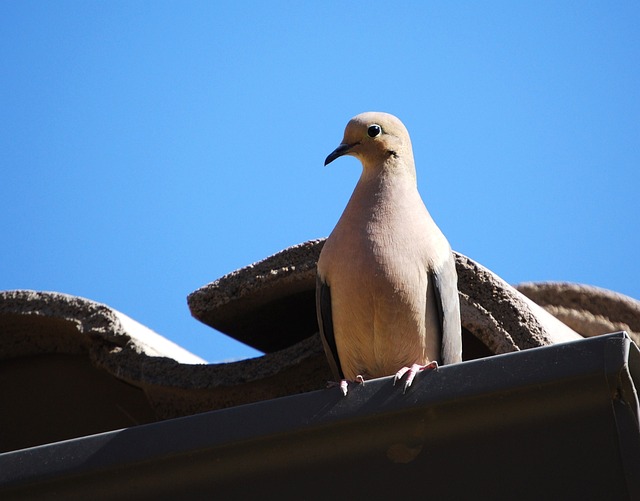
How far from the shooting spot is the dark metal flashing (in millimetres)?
2006

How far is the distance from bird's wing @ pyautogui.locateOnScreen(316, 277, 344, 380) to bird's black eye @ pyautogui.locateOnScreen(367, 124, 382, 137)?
18.8 inches

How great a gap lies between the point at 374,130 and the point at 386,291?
54 cm

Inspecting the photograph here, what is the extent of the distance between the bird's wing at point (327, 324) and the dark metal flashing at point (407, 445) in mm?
657

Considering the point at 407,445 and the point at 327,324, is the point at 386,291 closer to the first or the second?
the point at 327,324

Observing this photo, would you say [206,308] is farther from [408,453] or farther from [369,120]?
[408,453]

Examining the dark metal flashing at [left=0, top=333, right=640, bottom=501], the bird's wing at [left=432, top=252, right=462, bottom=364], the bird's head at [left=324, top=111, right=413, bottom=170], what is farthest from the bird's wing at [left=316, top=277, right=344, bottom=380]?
the dark metal flashing at [left=0, top=333, right=640, bottom=501]

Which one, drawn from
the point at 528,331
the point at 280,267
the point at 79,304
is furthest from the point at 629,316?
the point at 79,304

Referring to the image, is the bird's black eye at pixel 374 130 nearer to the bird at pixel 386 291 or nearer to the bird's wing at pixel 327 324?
the bird at pixel 386 291

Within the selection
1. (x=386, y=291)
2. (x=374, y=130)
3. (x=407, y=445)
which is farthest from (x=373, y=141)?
(x=407, y=445)

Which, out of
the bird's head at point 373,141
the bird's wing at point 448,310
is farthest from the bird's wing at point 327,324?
the bird's head at point 373,141

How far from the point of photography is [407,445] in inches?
85.6

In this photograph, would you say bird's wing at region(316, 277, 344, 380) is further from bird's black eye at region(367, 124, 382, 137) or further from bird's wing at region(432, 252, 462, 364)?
bird's black eye at region(367, 124, 382, 137)

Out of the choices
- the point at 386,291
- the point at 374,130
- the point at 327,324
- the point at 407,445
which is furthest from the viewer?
the point at 374,130

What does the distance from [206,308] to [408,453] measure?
126cm
